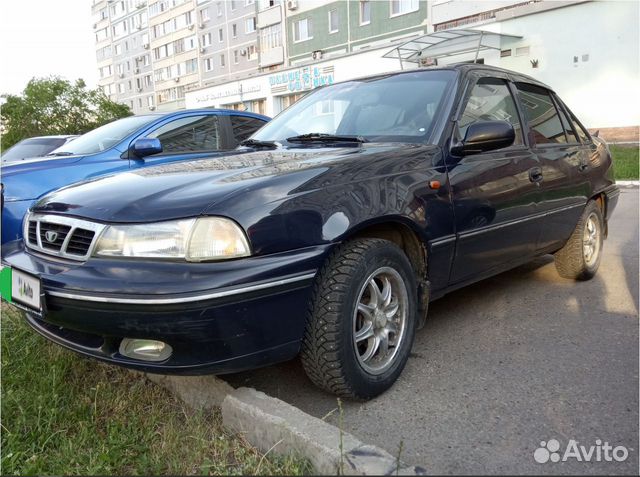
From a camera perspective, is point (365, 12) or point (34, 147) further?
point (365, 12)

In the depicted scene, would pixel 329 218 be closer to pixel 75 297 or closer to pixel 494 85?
pixel 75 297

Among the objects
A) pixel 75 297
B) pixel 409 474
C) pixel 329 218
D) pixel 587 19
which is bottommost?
pixel 409 474

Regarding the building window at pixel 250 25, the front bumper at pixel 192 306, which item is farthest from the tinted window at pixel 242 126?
the building window at pixel 250 25

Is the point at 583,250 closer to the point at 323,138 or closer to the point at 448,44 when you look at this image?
the point at 323,138

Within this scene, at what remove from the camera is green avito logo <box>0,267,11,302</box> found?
8.04 ft

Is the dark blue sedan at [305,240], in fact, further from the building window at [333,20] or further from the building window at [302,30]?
the building window at [302,30]

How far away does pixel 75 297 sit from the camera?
2008mm

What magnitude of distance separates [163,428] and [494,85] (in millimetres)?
2905

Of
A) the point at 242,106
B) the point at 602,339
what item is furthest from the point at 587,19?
the point at 242,106

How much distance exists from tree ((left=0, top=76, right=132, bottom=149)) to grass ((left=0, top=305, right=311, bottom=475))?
28969 mm

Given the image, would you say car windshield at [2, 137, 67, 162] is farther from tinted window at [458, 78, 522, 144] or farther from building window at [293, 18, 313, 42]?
building window at [293, 18, 313, 42]

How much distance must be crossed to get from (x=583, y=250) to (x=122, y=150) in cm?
401

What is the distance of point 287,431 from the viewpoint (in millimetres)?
1923

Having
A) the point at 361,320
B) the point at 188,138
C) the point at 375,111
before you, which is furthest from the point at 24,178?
the point at 361,320
